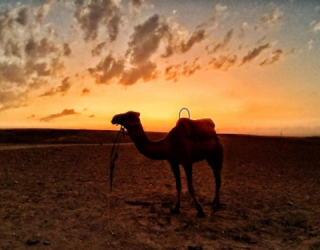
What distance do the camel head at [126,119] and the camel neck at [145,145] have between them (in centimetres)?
12

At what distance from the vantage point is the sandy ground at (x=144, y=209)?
6.24 meters

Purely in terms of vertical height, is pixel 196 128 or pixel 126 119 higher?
pixel 126 119

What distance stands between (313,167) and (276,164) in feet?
6.71

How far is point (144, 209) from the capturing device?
27.2 ft

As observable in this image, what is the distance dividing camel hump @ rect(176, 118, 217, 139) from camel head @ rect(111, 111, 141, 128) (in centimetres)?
121

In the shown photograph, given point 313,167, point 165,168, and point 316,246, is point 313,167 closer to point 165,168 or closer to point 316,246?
point 165,168

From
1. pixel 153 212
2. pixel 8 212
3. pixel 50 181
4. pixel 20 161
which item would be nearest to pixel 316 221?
pixel 153 212

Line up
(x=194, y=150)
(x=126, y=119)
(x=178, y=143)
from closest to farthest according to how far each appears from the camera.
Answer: (x=126, y=119), (x=178, y=143), (x=194, y=150)

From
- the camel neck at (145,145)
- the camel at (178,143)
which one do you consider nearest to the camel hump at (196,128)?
the camel at (178,143)

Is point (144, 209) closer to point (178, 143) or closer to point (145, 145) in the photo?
point (145, 145)

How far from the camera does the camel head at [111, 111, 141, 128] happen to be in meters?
7.31

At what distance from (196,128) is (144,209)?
276 centimetres

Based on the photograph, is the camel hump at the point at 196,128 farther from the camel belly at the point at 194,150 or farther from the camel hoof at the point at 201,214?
the camel hoof at the point at 201,214

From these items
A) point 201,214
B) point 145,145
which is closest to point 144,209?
point 201,214
